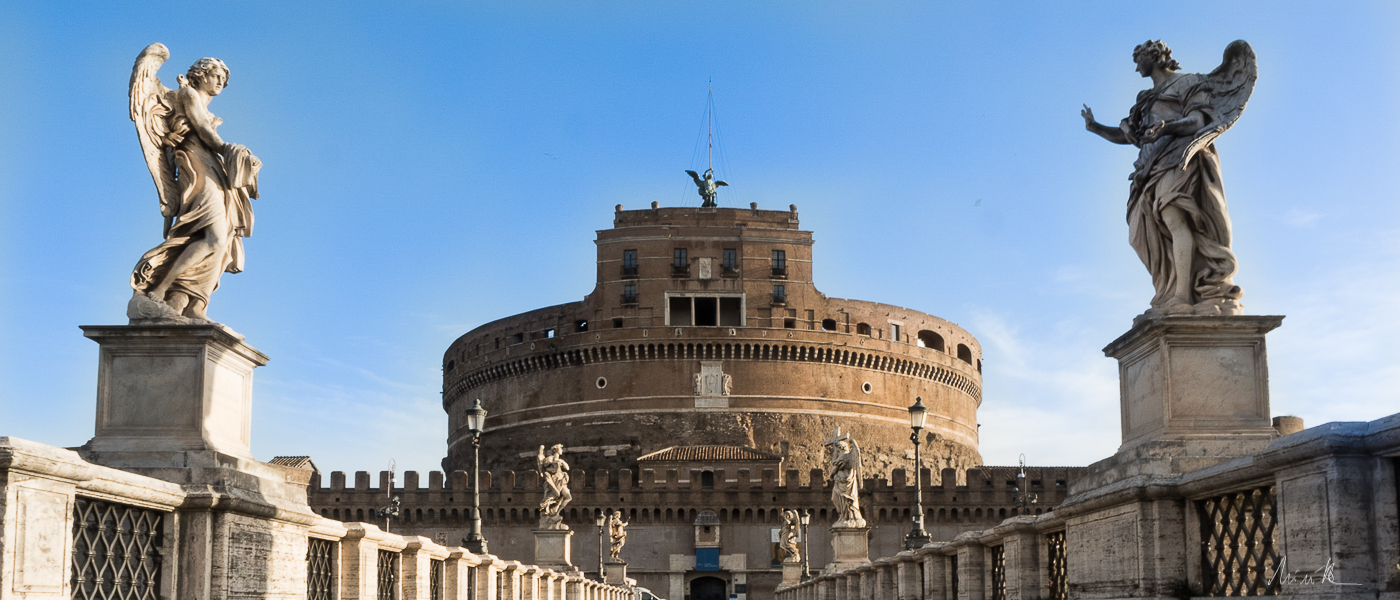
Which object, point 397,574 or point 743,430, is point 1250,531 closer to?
point 397,574

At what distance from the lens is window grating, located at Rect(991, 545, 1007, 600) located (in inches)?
402

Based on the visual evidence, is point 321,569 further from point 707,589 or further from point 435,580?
point 707,589

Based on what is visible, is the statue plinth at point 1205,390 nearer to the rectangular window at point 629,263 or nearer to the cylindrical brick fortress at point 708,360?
the cylindrical brick fortress at point 708,360

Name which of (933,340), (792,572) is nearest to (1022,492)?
(933,340)

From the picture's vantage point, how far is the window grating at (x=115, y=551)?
630 cm

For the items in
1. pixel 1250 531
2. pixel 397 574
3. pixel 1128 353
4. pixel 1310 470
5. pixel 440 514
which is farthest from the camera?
pixel 440 514

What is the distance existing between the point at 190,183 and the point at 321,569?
2534 mm

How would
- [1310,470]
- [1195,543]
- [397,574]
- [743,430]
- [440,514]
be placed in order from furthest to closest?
[743,430] < [440,514] < [397,574] < [1195,543] < [1310,470]

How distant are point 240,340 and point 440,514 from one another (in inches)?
2207

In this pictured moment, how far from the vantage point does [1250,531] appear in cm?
635

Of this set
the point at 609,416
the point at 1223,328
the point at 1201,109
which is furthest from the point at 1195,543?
the point at 609,416

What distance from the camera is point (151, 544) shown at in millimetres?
7133

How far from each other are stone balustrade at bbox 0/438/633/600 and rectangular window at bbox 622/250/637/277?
58.8m

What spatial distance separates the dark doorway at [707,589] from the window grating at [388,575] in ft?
169
